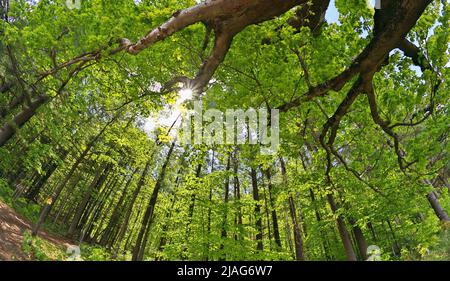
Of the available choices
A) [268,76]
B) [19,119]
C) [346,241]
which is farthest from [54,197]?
[346,241]

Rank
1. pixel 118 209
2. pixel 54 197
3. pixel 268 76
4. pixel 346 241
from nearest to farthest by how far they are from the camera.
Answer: pixel 268 76, pixel 346 241, pixel 54 197, pixel 118 209

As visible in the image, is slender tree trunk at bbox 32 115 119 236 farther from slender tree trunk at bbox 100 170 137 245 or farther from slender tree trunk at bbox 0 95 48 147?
slender tree trunk at bbox 100 170 137 245

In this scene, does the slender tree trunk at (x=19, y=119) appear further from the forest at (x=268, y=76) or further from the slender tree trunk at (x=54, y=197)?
the slender tree trunk at (x=54, y=197)

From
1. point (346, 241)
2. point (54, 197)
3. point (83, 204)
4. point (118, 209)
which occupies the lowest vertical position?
point (346, 241)

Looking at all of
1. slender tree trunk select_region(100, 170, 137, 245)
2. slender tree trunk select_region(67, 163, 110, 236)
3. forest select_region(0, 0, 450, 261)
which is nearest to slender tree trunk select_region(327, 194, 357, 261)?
forest select_region(0, 0, 450, 261)

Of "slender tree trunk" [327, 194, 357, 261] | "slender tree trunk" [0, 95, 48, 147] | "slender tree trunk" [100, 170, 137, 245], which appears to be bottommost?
"slender tree trunk" [327, 194, 357, 261]

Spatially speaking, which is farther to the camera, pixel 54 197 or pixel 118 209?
pixel 118 209

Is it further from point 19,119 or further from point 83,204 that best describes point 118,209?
point 19,119

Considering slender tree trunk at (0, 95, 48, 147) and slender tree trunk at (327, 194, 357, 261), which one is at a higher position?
slender tree trunk at (0, 95, 48, 147)

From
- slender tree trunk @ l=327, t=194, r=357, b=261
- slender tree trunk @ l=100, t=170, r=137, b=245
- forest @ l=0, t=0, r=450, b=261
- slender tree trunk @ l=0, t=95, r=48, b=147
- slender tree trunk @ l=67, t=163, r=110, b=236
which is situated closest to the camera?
forest @ l=0, t=0, r=450, b=261

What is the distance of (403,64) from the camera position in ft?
19.1

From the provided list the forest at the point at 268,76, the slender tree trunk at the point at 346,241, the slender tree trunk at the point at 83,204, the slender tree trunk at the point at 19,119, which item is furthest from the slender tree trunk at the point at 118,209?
the slender tree trunk at the point at 346,241
